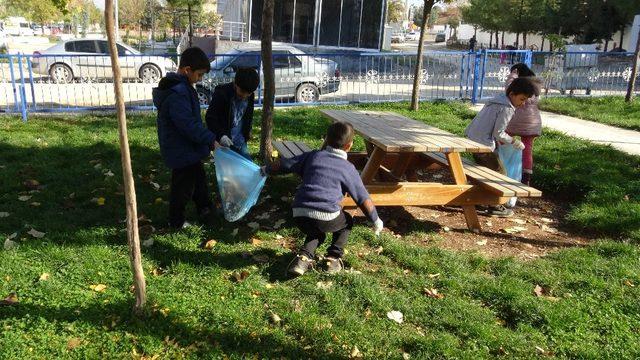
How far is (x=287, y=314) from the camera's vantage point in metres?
3.53

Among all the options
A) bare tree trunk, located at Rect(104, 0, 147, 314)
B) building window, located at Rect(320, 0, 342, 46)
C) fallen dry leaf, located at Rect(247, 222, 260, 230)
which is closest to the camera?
bare tree trunk, located at Rect(104, 0, 147, 314)

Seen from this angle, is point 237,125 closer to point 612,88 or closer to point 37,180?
point 37,180

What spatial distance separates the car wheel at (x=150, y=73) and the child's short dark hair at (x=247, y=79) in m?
11.3

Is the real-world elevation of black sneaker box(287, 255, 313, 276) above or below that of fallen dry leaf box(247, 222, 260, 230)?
above

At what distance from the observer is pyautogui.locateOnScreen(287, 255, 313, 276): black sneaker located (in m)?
3.97

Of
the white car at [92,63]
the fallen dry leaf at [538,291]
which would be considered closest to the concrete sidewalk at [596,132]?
the fallen dry leaf at [538,291]

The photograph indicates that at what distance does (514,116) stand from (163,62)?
13.2 m

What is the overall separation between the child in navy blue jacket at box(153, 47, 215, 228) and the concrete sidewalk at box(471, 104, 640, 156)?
6662 millimetres

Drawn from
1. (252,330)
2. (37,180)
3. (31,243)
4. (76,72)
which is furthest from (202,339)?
(76,72)

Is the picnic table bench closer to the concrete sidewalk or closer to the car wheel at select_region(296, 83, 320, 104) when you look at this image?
the concrete sidewalk

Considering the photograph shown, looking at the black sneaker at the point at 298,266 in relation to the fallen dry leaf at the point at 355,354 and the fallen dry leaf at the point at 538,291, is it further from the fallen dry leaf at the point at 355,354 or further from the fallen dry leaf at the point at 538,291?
the fallen dry leaf at the point at 538,291

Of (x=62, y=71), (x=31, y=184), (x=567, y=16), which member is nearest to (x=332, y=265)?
(x=31, y=184)

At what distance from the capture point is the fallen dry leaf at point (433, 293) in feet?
12.8

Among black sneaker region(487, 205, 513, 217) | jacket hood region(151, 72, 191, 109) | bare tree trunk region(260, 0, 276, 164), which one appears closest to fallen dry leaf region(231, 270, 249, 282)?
jacket hood region(151, 72, 191, 109)
